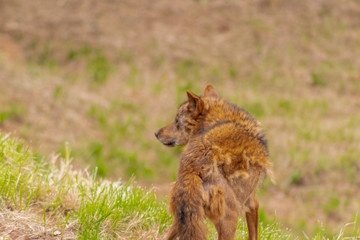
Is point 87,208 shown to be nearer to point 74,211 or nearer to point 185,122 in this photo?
point 74,211

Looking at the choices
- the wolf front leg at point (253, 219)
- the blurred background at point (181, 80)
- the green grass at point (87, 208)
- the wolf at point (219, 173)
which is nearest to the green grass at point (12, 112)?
the blurred background at point (181, 80)

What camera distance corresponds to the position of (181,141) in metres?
4.61

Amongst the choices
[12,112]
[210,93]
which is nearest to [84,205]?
[210,93]

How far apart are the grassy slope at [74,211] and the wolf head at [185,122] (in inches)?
20.9

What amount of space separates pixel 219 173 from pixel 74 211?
1.45 meters

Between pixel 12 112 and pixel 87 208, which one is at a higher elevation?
pixel 12 112

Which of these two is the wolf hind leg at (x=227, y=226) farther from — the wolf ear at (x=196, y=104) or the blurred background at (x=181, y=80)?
the blurred background at (x=181, y=80)

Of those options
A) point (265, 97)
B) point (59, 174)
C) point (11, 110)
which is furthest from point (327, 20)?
point (59, 174)

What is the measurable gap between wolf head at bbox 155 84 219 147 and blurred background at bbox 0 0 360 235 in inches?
187

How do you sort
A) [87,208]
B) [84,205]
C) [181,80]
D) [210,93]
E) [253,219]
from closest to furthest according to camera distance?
[253,219] < [87,208] < [84,205] < [210,93] < [181,80]

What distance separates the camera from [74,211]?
4340 millimetres

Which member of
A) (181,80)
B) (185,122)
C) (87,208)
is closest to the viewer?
(87,208)

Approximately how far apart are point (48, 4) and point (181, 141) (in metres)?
12.7

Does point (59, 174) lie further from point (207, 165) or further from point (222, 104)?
point (207, 165)
